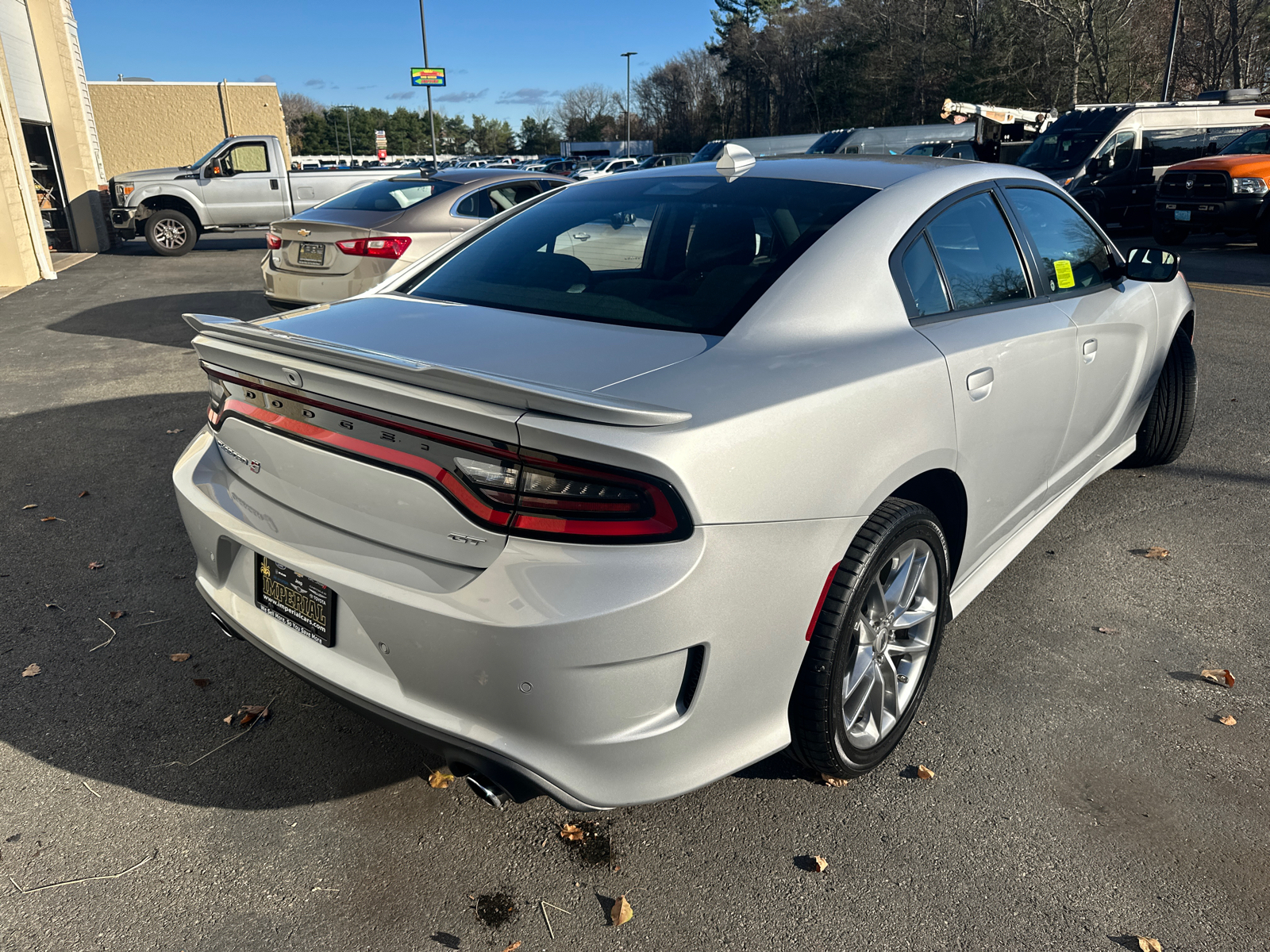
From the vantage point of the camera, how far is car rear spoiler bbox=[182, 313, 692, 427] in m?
1.75

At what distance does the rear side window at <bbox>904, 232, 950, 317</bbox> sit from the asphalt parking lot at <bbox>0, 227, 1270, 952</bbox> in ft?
4.19

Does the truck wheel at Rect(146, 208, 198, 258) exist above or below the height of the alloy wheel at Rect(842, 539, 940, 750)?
above

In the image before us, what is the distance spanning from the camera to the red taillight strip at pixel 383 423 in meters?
1.84

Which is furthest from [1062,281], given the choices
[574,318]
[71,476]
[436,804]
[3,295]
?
Result: [3,295]

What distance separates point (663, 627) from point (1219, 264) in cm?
1489

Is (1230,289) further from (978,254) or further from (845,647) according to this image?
(845,647)

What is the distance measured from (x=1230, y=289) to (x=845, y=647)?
11674mm

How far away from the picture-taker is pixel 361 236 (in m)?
7.34

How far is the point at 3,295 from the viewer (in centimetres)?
1226

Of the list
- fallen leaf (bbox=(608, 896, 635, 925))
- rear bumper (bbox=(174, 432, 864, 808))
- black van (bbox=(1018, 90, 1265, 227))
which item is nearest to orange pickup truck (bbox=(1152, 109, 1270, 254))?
black van (bbox=(1018, 90, 1265, 227))

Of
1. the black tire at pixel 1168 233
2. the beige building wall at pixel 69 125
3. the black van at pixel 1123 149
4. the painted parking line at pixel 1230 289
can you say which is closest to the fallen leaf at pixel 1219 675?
the painted parking line at pixel 1230 289

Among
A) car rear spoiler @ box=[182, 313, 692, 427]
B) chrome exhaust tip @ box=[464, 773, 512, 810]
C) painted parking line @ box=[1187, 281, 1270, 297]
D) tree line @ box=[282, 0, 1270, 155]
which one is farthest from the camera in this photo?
tree line @ box=[282, 0, 1270, 155]

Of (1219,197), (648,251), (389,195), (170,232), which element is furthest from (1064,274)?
(170,232)

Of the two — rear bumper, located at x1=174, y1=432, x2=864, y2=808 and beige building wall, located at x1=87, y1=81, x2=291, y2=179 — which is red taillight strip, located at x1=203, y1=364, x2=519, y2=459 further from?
beige building wall, located at x1=87, y1=81, x2=291, y2=179
